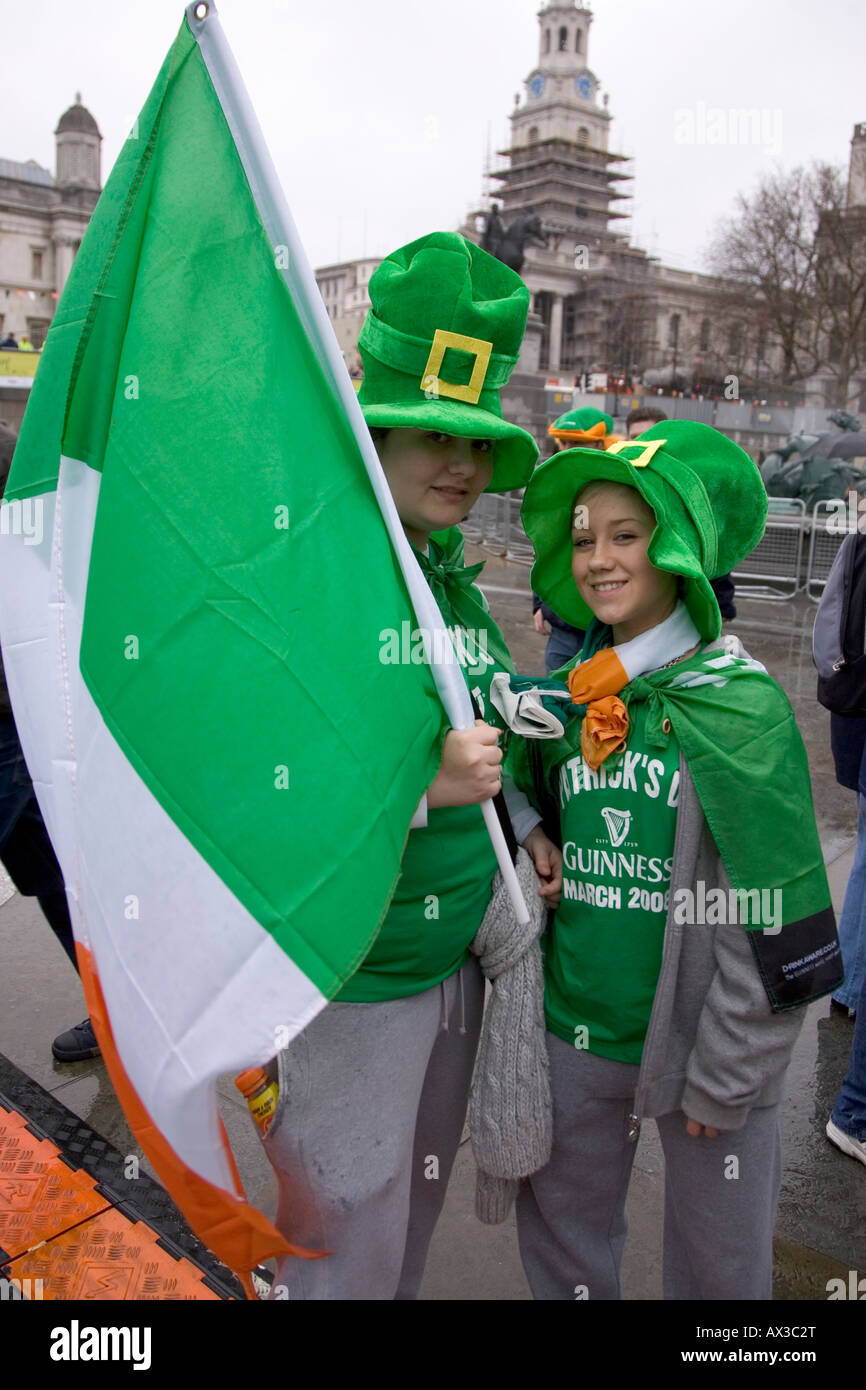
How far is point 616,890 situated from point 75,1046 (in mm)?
2243

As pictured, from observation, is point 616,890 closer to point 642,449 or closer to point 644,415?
point 642,449

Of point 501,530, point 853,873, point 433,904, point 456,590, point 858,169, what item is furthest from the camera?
point 858,169

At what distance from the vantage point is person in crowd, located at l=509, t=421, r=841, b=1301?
1.91 metres

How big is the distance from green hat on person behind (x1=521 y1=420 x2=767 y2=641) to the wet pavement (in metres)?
1.66

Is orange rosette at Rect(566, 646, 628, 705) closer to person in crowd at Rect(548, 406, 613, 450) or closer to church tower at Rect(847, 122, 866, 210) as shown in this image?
person in crowd at Rect(548, 406, 613, 450)

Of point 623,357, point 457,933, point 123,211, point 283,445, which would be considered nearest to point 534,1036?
point 457,933

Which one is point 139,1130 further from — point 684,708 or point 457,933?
point 684,708

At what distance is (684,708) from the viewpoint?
198 centimetres

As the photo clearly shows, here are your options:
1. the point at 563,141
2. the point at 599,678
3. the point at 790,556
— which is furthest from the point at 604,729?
the point at 563,141

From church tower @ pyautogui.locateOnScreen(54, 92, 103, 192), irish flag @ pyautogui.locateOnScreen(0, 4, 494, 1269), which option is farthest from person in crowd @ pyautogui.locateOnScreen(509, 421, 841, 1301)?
church tower @ pyautogui.locateOnScreen(54, 92, 103, 192)

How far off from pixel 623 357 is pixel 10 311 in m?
35.3

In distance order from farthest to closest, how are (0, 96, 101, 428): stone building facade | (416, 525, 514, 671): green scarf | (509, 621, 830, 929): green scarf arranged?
(0, 96, 101, 428): stone building facade, (416, 525, 514, 671): green scarf, (509, 621, 830, 929): green scarf

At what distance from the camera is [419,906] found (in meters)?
1.89

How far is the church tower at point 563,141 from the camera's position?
3344 inches
